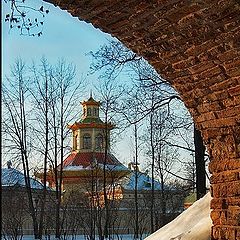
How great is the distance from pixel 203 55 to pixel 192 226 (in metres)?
2.04

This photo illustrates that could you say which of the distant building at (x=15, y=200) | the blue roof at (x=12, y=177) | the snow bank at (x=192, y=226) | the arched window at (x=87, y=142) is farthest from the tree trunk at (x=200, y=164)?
the arched window at (x=87, y=142)

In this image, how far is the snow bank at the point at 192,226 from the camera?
4.60 m

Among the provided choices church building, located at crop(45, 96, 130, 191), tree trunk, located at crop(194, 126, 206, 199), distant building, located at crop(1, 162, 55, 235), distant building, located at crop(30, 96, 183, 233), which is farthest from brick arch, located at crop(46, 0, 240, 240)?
church building, located at crop(45, 96, 130, 191)

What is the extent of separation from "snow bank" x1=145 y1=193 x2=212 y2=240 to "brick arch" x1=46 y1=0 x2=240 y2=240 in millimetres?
436

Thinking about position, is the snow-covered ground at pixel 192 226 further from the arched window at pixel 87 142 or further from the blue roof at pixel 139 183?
the arched window at pixel 87 142

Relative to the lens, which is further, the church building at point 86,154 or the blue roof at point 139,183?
the church building at point 86,154

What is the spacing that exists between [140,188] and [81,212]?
157 inches

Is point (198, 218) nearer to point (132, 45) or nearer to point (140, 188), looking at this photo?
point (132, 45)

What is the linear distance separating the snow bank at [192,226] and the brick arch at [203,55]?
436 millimetres

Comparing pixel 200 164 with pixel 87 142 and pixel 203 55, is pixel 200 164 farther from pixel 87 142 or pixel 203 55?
pixel 87 142

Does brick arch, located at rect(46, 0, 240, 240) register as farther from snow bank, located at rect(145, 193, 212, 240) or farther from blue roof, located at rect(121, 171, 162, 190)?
blue roof, located at rect(121, 171, 162, 190)

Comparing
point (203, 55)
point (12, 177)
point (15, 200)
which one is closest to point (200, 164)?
point (203, 55)

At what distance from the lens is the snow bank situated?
460 cm

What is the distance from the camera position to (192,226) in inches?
203
